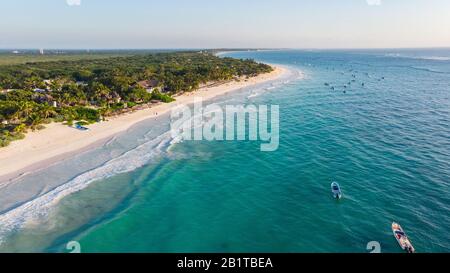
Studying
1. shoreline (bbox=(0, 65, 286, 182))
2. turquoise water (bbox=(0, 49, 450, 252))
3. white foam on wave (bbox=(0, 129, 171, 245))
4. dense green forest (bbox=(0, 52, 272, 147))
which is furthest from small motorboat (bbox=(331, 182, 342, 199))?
dense green forest (bbox=(0, 52, 272, 147))

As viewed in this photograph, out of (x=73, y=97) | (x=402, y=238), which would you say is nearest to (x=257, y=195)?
(x=402, y=238)

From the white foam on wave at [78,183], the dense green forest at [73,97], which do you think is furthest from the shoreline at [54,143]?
the white foam on wave at [78,183]

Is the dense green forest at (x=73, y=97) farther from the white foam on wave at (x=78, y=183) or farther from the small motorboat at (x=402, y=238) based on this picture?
the small motorboat at (x=402, y=238)

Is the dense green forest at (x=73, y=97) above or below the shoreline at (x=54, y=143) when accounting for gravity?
above

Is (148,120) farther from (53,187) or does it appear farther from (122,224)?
(122,224)

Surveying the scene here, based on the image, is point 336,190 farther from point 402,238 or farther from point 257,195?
point 257,195
